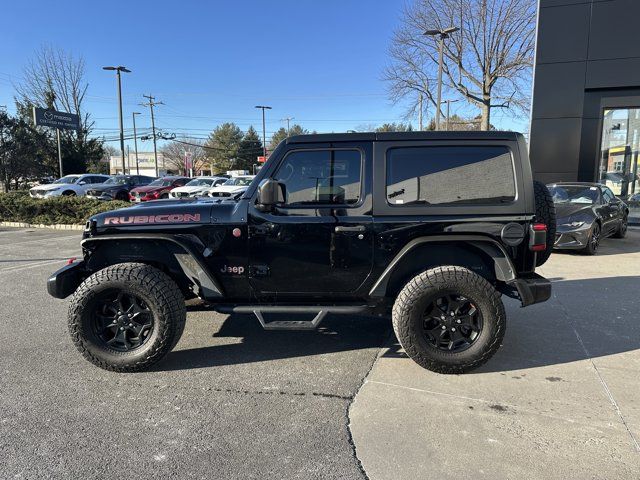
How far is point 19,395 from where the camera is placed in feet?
11.0

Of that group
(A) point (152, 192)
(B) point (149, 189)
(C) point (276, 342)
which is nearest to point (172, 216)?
(C) point (276, 342)

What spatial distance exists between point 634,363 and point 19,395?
16.3 feet

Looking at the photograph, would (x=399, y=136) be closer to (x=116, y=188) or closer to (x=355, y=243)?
(x=355, y=243)

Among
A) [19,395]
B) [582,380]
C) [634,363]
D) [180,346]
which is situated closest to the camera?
[19,395]

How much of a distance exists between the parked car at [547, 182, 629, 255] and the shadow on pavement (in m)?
4.98

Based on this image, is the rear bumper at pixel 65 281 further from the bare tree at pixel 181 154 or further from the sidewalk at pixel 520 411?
the bare tree at pixel 181 154

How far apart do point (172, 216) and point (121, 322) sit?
0.98 metres

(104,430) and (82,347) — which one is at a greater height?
(82,347)

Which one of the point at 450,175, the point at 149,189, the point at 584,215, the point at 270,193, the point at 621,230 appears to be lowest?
the point at 621,230

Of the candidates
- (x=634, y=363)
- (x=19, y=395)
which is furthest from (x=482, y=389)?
(x=19, y=395)

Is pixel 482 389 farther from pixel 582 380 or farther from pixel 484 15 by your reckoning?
pixel 484 15

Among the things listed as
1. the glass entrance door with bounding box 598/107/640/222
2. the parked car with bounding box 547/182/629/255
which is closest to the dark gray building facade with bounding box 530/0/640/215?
the glass entrance door with bounding box 598/107/640/222

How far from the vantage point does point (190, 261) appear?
3.79 metres

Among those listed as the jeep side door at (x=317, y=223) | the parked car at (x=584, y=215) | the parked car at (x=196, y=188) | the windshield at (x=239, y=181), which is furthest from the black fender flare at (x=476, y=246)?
the windshield at (x=239, y=181)
